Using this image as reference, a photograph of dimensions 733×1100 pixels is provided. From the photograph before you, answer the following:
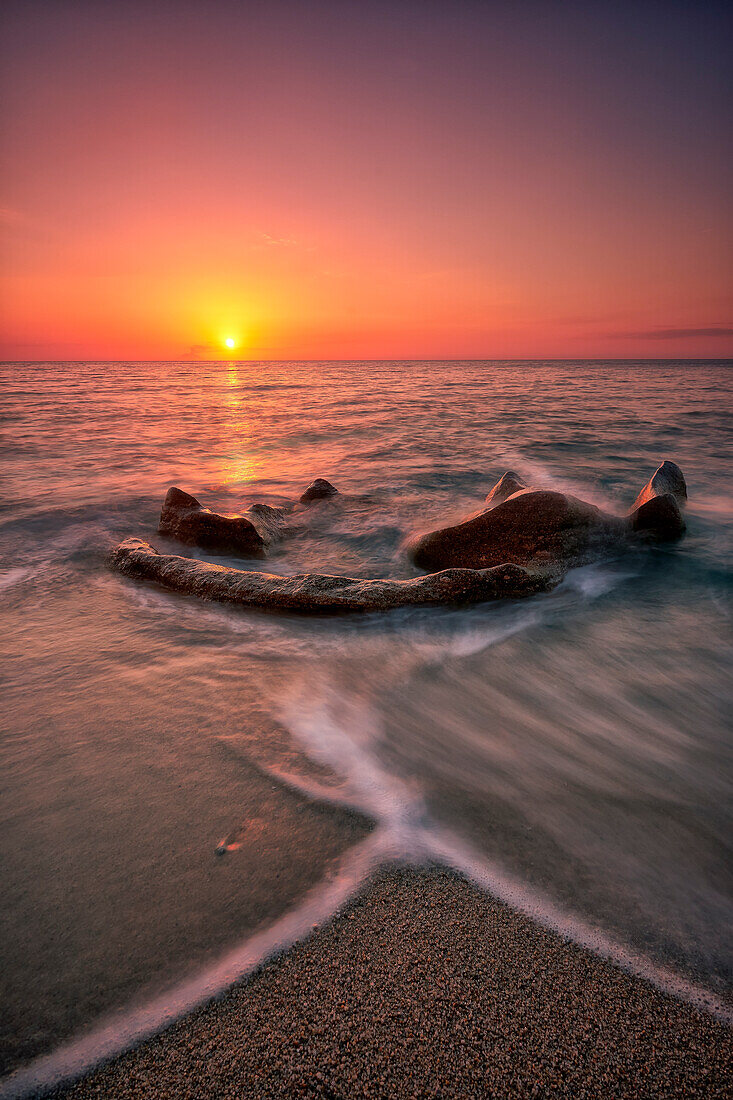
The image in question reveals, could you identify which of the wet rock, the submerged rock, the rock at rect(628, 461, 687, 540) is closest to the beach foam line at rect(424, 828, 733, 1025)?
the submerged rock

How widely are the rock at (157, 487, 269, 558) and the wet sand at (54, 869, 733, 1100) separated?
12.8ft

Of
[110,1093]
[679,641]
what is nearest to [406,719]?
[110,1093]

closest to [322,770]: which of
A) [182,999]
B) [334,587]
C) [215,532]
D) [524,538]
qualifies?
[182,999]

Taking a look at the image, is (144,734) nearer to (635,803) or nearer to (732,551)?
(635,803)

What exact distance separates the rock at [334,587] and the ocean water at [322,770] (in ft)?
0.46

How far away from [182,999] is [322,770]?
91 cm

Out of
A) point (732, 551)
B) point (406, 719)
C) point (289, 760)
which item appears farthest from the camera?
point (732, 551)

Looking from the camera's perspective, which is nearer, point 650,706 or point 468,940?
point 468,940

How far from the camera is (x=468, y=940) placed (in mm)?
1396

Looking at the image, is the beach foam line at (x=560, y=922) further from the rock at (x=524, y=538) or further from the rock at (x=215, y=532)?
the rock at (x=215, y=532)

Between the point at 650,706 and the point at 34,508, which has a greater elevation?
the point at 34,508

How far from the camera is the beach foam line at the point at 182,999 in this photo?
1136 mm

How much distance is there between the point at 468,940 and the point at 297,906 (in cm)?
52

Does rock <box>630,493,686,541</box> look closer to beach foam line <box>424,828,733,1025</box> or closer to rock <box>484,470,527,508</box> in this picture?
rock <box>484,470,527,508</box>
